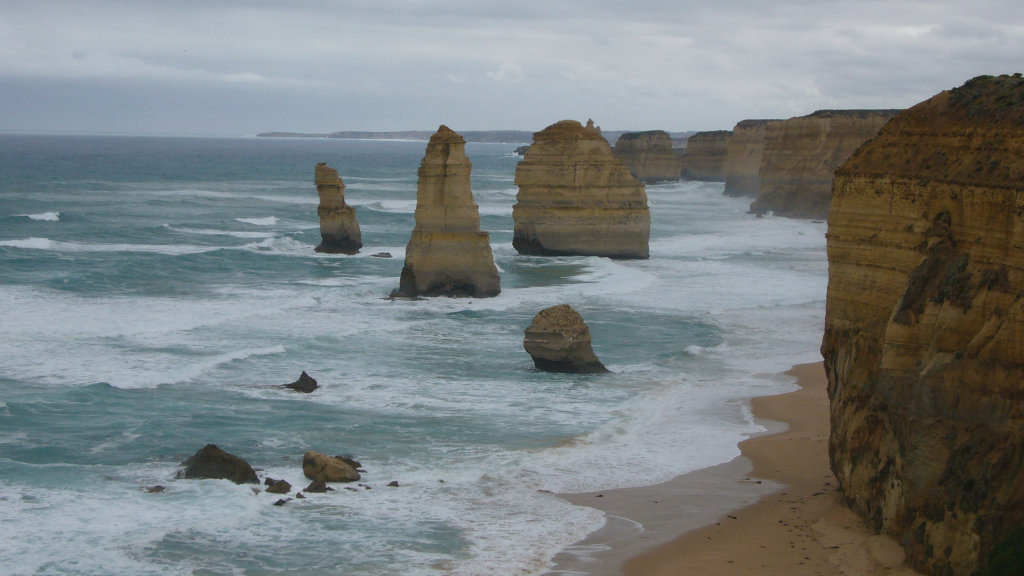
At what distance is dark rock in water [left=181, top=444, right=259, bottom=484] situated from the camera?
1667cm

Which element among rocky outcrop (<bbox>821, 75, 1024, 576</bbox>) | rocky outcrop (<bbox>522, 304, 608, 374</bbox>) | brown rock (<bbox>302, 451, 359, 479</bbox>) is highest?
rocky outcrop (<bbox>821, 75, 1024, 576</bbox>)

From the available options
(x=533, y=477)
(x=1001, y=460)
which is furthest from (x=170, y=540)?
(x=1001, y=460)

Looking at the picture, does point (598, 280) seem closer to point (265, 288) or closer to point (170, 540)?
point (265, 288)

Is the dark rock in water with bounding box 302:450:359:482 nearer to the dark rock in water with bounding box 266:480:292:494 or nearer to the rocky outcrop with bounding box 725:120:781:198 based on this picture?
the dark rock in water with bounding box 266:480:292:494

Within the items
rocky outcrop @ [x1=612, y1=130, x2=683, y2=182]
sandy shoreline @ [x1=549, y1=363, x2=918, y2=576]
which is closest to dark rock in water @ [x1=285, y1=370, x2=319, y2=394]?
sandy shoreline @ [x1=549, y1=363, x2=918, y2=576]

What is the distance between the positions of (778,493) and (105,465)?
388 inches

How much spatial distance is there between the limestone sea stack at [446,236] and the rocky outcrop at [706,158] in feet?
274

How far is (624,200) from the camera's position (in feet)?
146

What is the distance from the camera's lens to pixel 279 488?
645 inches

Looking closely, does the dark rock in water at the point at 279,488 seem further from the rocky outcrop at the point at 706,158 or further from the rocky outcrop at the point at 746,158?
the rocky outcrop at the point at 706,158

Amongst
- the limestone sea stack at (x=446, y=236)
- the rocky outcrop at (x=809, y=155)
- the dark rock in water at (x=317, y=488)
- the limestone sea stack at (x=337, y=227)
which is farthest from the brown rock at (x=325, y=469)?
the rocky outcrop at (x=809, y=155)

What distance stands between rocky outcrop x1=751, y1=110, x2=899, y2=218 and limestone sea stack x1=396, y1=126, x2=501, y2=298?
1450 inches

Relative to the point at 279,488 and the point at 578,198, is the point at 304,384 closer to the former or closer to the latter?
the point at 279,488

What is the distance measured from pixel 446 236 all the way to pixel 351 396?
41.0 feet
